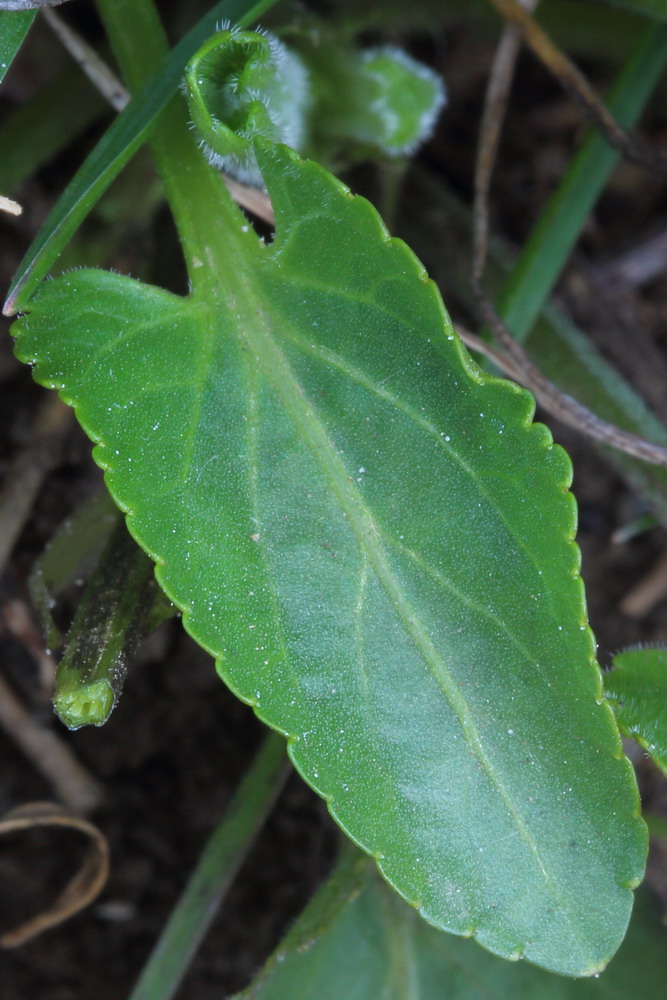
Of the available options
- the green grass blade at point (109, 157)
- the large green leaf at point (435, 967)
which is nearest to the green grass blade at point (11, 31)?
the green grass blade at point (109, 157)

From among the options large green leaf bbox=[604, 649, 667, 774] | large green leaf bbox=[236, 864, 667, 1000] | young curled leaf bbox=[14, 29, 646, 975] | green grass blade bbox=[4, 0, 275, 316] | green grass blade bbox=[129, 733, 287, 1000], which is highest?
green grass blade bbox=[4, 0, 275, 316]

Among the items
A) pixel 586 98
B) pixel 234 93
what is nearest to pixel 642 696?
pixel 234 93

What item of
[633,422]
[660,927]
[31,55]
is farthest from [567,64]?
[660,927]

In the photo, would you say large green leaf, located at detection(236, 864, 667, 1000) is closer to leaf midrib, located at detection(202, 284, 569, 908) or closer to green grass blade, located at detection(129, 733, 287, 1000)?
green grass blade, located at detection(129, 733, 287, 1000)

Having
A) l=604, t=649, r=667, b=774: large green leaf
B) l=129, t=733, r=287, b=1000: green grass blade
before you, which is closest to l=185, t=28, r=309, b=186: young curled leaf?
l=604, t=649, r=667, b=774: large green leaf

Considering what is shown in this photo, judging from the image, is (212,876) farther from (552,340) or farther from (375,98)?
(375,98)

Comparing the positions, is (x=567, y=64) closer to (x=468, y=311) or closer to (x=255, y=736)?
(x=468, y=311)
